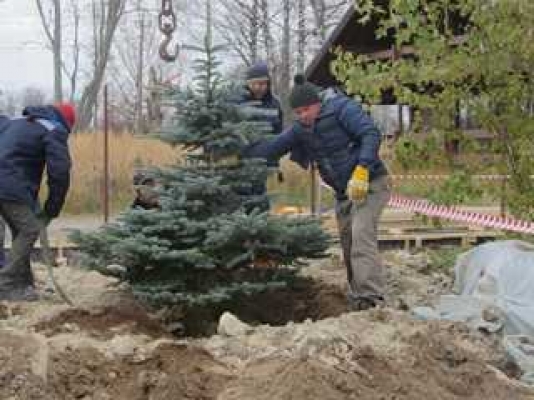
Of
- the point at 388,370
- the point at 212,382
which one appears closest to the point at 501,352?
the point at 388,370

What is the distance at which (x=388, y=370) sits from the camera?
5527 mm

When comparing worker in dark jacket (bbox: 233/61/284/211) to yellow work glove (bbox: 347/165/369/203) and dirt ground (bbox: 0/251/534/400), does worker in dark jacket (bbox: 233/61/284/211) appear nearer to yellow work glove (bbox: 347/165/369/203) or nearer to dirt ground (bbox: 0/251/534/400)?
yellow work glove (bbox: 347/165/369/203)

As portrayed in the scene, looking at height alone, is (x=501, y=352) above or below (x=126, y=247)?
below

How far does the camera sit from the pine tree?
23.9 feet

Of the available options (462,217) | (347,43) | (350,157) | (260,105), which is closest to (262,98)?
(260,105)

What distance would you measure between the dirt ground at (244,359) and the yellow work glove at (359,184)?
78 centimetres

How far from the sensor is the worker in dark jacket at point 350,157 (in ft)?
24.8

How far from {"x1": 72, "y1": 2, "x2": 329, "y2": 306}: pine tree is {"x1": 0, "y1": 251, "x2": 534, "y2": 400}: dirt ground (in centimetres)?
30

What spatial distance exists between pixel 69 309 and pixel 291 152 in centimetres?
195

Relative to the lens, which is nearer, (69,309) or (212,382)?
(212,382)

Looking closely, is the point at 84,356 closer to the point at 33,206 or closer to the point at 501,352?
the point at 501,352

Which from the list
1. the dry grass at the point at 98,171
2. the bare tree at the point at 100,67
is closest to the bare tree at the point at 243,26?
the bare tree at the point at 100,67

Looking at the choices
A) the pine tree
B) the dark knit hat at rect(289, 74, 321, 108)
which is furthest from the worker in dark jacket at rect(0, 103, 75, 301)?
the dark knit hat at rect(289, 74, 321, 108)

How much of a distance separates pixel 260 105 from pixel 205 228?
5.22 feet
